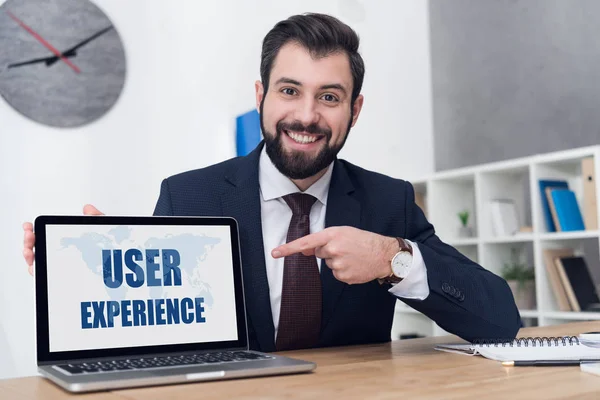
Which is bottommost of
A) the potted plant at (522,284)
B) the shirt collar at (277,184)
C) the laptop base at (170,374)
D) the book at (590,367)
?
the potted plant at (522,284)

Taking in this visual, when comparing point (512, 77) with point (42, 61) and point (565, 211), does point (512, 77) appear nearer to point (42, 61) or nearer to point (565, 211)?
point (565, 211)

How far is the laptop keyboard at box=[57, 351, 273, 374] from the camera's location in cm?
98

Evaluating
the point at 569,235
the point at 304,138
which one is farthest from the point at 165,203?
the point at 569,235

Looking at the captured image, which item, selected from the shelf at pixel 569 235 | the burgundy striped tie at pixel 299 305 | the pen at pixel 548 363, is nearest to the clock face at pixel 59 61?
the burgundy striped tie at pixel 299 305

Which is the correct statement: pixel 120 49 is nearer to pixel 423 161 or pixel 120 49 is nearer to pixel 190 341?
pixel 423 161

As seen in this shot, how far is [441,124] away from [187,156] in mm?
Answer: 1814

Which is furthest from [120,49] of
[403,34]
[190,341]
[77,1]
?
[190,341]

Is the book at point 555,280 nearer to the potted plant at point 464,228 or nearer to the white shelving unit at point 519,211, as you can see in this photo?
the white shelving unit at point 519,211

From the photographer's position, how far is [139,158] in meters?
3.55

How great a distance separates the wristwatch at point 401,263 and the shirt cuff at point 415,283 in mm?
10

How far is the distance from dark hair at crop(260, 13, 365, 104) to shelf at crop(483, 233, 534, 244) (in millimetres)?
2089

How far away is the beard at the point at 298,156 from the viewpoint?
170 cm

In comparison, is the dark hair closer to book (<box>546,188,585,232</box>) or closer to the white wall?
the white wall

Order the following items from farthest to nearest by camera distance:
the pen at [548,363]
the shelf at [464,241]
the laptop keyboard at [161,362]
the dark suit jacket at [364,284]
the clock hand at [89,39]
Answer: the shelf at [464,241] < the clock hand at [89,39] < the dark suit jacket at [364,284] < the pen at [548,363] < the laptop keyboard at [161,362]
